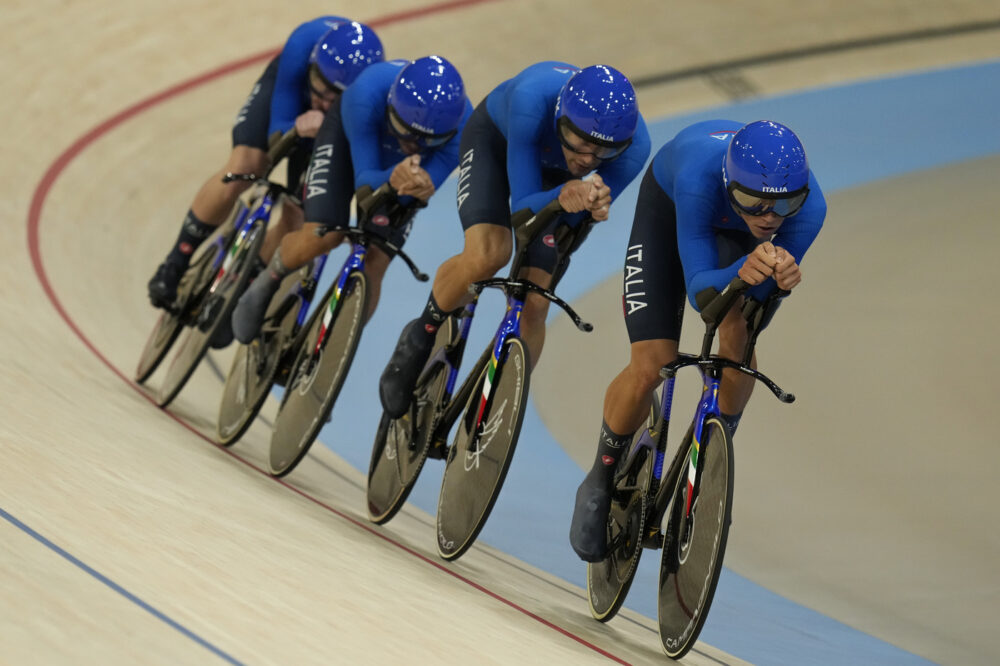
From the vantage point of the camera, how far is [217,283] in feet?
15.6

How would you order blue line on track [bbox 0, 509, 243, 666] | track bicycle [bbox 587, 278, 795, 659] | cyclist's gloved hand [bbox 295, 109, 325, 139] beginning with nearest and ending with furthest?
blue line on track [bbox 0, 509, 243, 666], track bicycle [bbox 587, 278, 795, 659], cyclist's gloved hand [bbox 295, 109, 325, 139]

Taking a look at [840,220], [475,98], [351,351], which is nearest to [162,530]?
[351,351]

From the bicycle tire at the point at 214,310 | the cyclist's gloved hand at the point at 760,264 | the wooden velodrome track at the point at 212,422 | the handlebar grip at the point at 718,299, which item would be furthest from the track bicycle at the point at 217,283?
the cyclist's gloved hand at the point at 760,264

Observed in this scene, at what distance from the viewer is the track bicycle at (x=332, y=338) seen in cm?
387

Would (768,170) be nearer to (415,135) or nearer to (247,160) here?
(415,135)

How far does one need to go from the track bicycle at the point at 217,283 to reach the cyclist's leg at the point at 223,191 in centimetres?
6

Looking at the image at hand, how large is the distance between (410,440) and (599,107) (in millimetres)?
1214

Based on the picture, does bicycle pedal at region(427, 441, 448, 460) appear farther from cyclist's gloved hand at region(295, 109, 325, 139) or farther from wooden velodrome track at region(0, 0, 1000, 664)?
cyclist's gloved hand at region(295, 109, 325, 139)

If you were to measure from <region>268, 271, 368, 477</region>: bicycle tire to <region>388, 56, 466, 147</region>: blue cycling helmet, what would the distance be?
48cm

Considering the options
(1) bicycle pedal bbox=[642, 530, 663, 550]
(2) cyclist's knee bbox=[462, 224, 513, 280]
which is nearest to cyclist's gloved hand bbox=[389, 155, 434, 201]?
(2) cyclist's knee bbox=[462, 224, 513, 280]

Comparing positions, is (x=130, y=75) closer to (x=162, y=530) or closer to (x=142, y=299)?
(x=142, y=299)

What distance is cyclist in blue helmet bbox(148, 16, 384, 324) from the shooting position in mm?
4488

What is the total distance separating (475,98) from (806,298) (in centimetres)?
308

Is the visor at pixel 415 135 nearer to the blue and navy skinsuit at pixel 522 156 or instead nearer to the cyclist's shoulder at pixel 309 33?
the blue and navy skinsuit at pixel 522 156
